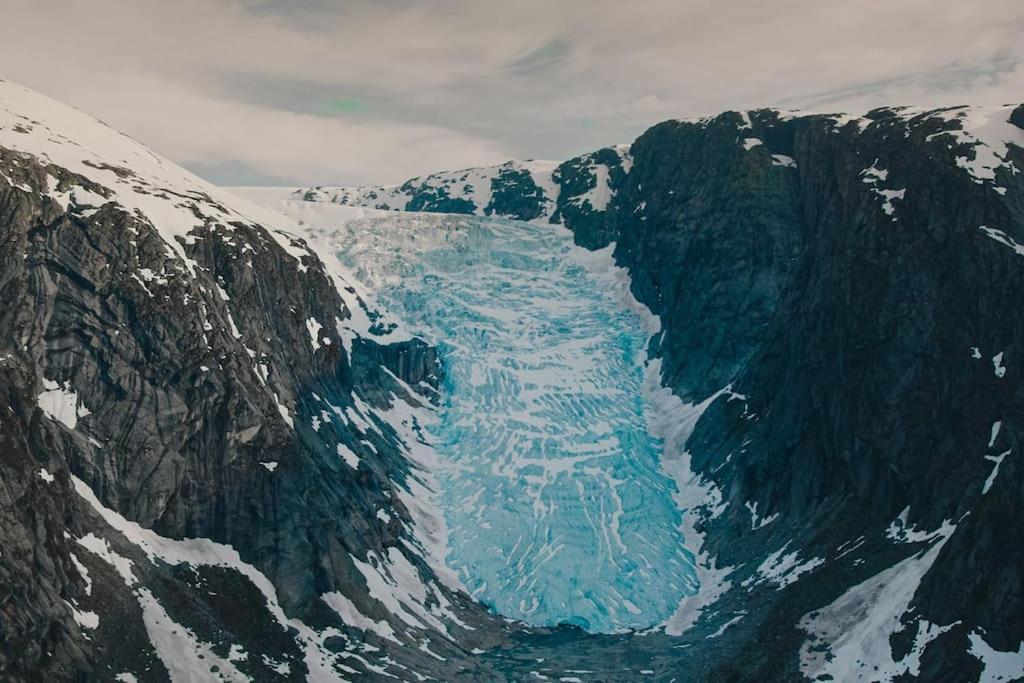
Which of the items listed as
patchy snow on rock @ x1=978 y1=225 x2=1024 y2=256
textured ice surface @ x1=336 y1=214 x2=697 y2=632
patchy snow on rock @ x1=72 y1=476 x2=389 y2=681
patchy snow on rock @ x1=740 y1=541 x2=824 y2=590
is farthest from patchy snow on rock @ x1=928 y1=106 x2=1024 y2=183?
patchy snow on rock @ x1=72 y1=476 x2=389 y2=681

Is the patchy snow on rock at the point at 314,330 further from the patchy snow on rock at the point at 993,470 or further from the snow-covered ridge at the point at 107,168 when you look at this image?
the patchy snow on rock at the point at 993,470

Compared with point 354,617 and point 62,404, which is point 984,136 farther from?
point 62,404

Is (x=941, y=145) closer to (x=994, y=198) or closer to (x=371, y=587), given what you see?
(x=994, y=198)

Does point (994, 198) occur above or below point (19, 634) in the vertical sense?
above

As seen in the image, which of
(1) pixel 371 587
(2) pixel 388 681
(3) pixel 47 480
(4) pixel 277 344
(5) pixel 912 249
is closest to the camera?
(3) pixel 47 480

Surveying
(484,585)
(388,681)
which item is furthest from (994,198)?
(388,681)

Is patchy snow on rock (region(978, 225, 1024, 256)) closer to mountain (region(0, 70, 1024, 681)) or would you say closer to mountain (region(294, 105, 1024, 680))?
mountain (region(294, 105, 1024, 680))

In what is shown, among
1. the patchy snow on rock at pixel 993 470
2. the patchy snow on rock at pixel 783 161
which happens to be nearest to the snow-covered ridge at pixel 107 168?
the patchy snow on rock at pixel 783 161
